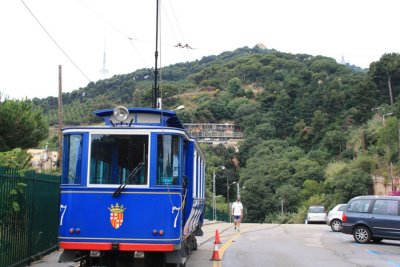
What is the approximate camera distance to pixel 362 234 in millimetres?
19609

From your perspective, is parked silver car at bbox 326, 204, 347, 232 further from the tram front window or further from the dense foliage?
the tram front window

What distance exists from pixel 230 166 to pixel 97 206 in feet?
314

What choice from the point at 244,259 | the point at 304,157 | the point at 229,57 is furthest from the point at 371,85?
the point at 229,57

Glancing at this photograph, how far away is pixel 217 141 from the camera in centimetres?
11306

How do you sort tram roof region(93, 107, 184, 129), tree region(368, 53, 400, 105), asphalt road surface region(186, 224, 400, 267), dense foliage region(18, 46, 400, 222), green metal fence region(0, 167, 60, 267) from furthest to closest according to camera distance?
tree region(368, 53, 400, 105) → dense foliage region(18, 46, 400, 222) → asphalt road surface region(186, 224, 400, 267) → tram roof region(93, 107, 184, 129) → green metal fence region(0, 167, 60, 267)

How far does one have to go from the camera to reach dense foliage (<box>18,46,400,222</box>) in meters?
57.2

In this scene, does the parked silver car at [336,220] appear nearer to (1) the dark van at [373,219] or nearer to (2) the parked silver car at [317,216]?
(1) the dark van at [373,219]

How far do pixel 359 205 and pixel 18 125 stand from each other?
72.4 feet

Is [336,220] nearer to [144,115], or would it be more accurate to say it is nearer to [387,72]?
[144,115]

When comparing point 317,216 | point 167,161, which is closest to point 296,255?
point 167,161

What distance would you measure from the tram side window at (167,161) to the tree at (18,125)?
23924 mm

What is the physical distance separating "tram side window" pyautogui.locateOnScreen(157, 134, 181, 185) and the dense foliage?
3218 cm

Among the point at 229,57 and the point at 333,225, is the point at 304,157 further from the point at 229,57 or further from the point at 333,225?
the point at 229,57

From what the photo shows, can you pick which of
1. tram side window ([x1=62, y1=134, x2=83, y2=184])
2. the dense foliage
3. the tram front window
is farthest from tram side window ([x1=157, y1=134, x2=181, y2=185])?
the dense foliage
